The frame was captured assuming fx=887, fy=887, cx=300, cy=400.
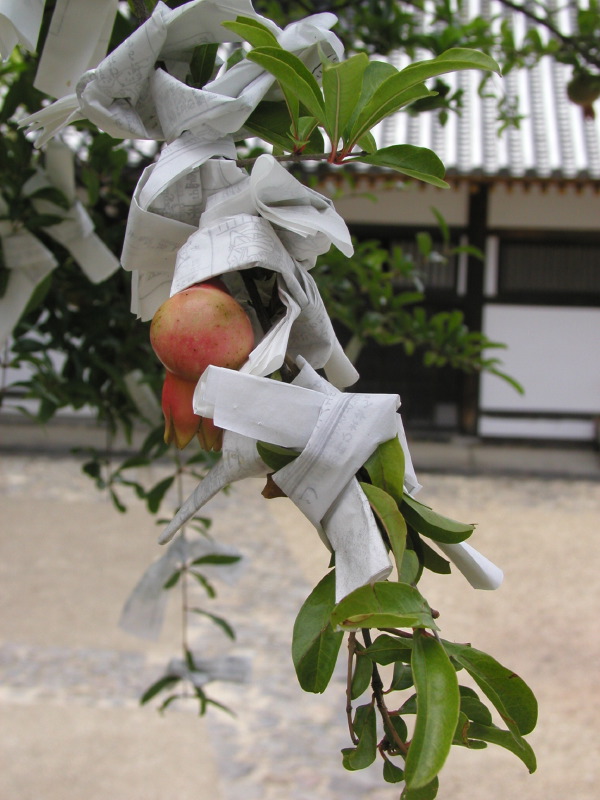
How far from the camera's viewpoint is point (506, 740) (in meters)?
0.19

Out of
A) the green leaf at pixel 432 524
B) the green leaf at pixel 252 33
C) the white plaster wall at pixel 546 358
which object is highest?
the green leaf at pixel 252 33

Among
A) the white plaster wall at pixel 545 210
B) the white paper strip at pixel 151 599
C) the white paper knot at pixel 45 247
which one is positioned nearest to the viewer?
the white paper knot at pixel 45 247

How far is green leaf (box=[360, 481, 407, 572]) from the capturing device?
0.17m

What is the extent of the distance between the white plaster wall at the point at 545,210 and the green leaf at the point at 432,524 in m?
3.65

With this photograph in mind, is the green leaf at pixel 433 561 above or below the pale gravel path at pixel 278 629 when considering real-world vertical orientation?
above

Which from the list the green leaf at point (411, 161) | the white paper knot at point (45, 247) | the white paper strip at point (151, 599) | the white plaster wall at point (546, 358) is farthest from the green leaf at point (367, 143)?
the white plaster wall at point (546, 358)

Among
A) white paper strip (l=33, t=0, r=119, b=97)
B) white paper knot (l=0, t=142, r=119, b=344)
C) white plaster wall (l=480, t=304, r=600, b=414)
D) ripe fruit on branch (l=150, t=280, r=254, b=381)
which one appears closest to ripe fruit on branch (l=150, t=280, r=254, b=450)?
ripe fruit on branch (l=150, t=280, r=254, b=381)

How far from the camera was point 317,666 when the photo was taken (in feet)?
0.62

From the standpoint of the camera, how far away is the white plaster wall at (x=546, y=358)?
375 centimetres

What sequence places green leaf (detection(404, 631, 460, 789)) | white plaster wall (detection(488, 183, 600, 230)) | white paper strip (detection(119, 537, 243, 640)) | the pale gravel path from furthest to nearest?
1. white plaster wall (detection(488, 183, 600, 230))
2. the pale gravel path
3. white paper strip (detection(119, 537, 243, 640))
4. green leaf (detection(404, 631, 460, 789))

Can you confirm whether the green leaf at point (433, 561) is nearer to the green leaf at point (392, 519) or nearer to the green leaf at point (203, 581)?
the green leaf at point (392, 519)

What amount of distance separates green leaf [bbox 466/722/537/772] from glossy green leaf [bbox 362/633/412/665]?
22 millimetres

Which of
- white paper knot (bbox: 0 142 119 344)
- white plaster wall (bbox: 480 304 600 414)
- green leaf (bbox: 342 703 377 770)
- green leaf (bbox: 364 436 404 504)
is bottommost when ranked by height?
white plaster wall (bbox: 480 304 600 414)

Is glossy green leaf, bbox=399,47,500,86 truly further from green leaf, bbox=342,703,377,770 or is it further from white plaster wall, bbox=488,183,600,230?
white plaster wall, bbox=488,183,600,230
